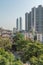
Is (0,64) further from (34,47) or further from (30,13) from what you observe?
(30,13)

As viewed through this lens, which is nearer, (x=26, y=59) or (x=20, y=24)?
(x=26, y=59)

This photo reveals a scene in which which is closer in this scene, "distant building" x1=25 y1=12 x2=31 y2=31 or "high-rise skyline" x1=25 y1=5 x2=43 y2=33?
"high-rise skyline" x1=25 y1=5 x2=43 y2=33

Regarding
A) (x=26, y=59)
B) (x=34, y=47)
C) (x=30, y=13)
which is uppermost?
(x=30, y=13)

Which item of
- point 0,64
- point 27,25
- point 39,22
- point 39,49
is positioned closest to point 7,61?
point 0,64

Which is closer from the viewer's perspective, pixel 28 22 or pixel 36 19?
pixel 36 19

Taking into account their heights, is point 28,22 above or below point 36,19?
below

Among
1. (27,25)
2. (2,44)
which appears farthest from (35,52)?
(27,25)

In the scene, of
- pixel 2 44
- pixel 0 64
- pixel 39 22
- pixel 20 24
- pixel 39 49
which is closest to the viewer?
pixel 0 64

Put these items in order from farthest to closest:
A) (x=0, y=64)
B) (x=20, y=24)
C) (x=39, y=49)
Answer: (x=20, y=24), (x=39, y=49), (x=0, y=64)

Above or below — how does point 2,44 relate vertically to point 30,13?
below

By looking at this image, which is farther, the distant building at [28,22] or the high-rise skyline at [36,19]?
the distant building at [28,22]
